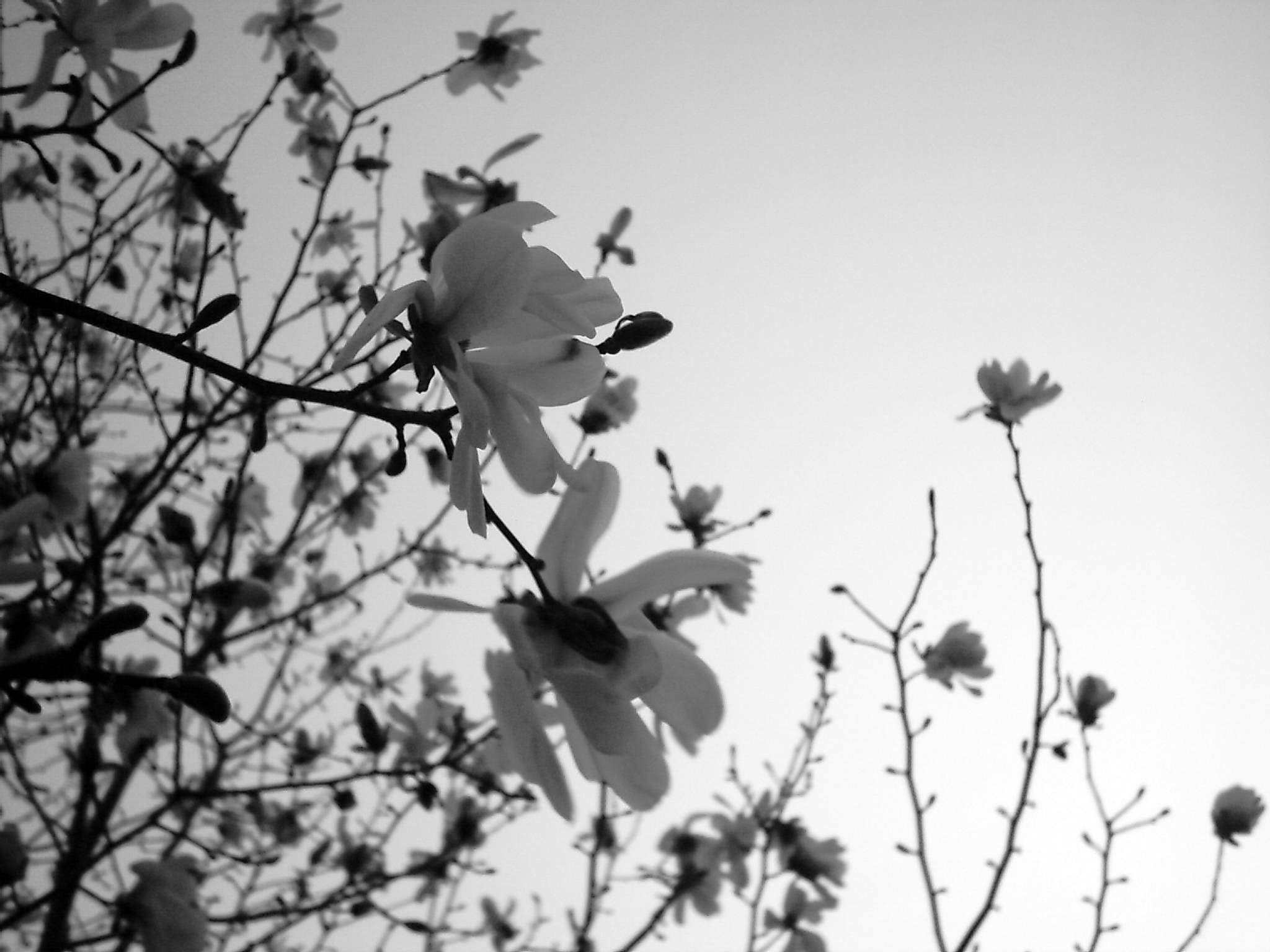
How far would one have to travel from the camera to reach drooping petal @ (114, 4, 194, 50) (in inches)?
39.4

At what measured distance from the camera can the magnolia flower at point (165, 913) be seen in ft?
3.75

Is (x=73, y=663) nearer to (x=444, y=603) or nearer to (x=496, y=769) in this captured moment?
(x=444, y=603)

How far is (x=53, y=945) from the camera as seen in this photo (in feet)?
4.99

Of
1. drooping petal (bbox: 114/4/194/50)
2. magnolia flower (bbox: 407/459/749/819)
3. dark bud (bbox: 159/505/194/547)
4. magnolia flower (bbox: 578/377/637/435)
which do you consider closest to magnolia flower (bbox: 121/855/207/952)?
dark bud (bbox: 159/505/194/547)

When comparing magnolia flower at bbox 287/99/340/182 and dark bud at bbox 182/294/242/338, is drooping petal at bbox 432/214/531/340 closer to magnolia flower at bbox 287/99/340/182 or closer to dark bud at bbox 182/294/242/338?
dark bud at bbox 182/294/242/338

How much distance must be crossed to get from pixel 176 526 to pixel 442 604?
3.76ft

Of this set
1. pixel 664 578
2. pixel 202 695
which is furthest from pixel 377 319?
Answer: pixel 202 695

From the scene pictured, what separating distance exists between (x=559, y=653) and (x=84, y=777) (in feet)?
4.65

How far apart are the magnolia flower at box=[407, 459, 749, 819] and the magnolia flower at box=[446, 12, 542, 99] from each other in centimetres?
191

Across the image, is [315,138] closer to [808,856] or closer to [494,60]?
[494,60]

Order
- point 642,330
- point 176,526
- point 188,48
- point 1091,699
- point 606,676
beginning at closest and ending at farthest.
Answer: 1. point 606,676
2. point 642,330
3. point 188,48
4. point 176,526
5. point 1091,699

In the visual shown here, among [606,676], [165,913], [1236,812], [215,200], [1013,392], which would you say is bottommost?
[165,913]

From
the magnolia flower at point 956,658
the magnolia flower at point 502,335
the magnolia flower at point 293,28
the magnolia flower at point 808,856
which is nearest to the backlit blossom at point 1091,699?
the magnolia flower at point 956,658

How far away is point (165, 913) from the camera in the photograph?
1150mm
